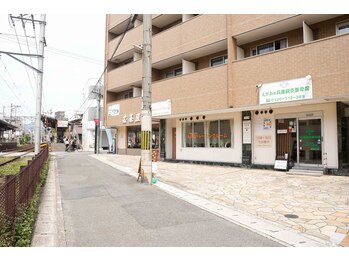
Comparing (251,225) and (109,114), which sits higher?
(109,114)

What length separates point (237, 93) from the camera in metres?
13.7

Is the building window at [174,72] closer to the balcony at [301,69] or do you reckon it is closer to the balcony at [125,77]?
the balcony at [125,77]

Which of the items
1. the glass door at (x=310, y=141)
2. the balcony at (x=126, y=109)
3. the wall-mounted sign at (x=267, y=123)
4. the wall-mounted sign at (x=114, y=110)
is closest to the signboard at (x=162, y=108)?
the balcony at (x=126, y=109)

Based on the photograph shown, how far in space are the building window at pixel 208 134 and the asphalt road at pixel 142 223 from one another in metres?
8.01

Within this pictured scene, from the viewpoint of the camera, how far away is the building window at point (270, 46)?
45.1ft

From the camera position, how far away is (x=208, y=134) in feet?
56.4

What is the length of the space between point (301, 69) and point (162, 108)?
30.1 ft

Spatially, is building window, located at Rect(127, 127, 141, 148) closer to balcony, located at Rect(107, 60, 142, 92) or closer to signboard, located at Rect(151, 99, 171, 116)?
balcony, located at Rect(107, 60, 142, 92)

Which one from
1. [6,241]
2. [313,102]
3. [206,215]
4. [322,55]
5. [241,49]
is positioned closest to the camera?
[6,241]

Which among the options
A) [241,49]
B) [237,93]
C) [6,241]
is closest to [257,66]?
[237,93]

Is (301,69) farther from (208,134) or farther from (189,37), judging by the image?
(189,37)

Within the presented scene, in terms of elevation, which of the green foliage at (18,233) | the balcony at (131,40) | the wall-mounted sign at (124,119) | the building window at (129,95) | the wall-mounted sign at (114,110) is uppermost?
the balcony at (131,40)

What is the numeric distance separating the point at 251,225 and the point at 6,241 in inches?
171

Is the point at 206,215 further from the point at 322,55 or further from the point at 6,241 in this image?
the point at 322,55
